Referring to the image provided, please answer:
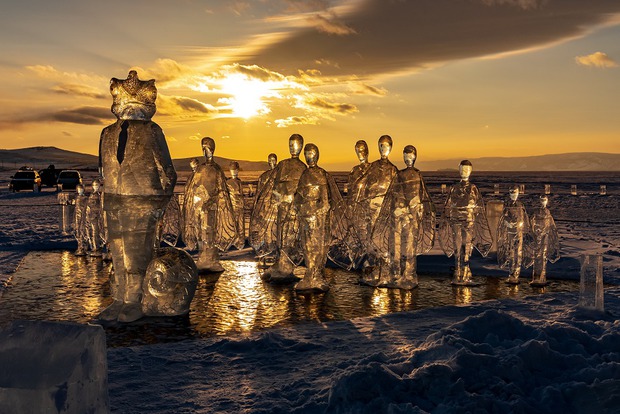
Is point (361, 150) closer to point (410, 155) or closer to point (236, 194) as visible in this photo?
point (410, 155)

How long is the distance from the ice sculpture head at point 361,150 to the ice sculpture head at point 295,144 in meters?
1.10

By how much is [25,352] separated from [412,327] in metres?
4.50

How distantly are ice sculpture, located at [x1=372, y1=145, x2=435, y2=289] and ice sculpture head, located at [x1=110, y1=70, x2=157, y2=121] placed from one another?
366 centimetres

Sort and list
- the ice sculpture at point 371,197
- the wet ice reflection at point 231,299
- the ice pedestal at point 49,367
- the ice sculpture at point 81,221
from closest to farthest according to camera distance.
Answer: the ice pedestal at point 49,367, the wet ice reflection at point 231,299, the ice sculpture at point 371,197, the ice sculpture at point 81,221

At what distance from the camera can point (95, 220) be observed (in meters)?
11.4

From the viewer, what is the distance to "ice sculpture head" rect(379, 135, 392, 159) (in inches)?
336

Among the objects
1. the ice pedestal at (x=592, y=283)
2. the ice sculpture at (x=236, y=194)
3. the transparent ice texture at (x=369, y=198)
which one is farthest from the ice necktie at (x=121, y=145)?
the ice pedestal at (x=592, y=283)

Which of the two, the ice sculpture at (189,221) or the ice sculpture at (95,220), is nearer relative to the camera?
the ice sculpture at (189,221)

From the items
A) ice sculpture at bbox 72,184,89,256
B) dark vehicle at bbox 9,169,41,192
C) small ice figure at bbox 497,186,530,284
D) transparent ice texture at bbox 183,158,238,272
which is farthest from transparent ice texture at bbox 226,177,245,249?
dark vehicle at bbox 9,169,41,192

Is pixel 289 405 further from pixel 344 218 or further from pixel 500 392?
pixel 344 218

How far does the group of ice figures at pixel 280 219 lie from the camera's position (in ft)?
22.1

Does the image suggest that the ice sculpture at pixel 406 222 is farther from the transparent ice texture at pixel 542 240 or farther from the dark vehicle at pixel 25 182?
the dark vehicle at pixel 25 182

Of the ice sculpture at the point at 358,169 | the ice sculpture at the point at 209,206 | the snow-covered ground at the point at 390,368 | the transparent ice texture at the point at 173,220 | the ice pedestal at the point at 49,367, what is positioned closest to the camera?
the ice pedestal at the point at 49,367

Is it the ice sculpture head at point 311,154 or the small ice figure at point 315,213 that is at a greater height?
the ice sculpture head at point 311,154
